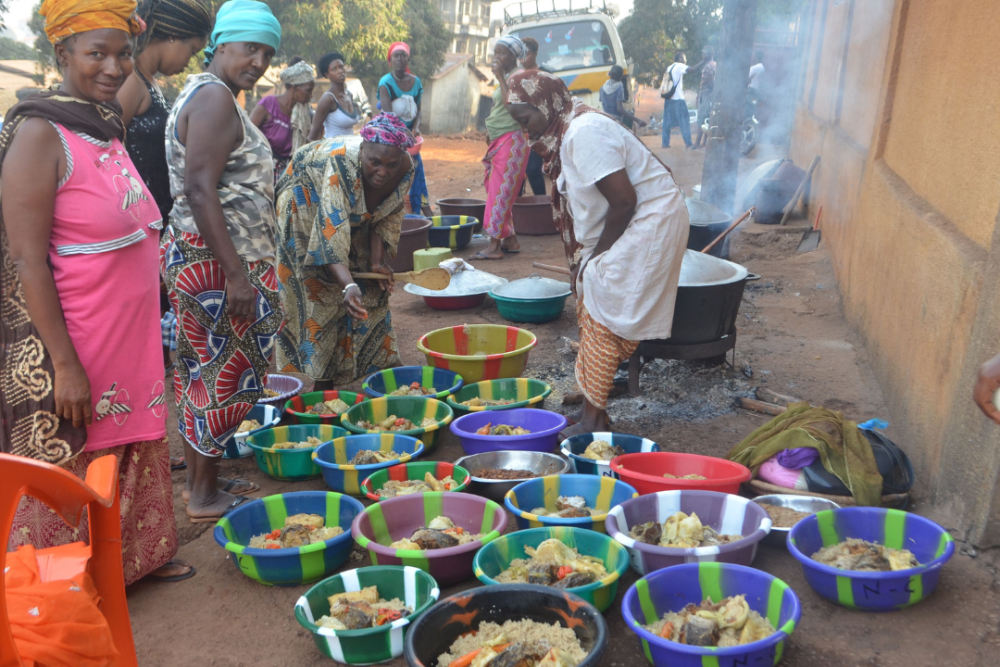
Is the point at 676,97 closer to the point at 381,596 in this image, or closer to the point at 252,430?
the point at 252,430

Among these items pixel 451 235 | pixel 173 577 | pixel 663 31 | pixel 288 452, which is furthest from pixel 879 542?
pixel 663 31

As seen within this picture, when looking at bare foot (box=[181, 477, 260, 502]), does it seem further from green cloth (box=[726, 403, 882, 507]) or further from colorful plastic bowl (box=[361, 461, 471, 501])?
green cloth (box=[726, 403, 882, 507])

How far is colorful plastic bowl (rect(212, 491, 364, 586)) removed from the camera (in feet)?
8.34

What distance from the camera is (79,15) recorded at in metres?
2.03

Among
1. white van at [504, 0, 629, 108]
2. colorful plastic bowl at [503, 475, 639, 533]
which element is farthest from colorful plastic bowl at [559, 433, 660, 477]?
white van at [504, 0, 629, 108]

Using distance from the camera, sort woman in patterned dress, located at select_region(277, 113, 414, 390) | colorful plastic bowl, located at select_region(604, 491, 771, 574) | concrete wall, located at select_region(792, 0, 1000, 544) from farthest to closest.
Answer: woman in patterned dress, located at select_region(277, 113, 414, 390)
concrete wall, located at select_region(792, 0, 1000, 544)
colorful plastic bowl, located at select_region(604, 491, 771, 574)

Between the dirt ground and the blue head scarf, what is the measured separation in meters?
1.88

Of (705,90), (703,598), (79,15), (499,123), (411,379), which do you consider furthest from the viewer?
(705,90)

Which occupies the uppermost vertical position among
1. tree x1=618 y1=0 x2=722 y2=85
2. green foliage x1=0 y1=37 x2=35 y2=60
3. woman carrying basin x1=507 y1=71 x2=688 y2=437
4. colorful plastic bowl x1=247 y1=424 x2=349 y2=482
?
tree x1=618 y1=0 x2=722 y2=85

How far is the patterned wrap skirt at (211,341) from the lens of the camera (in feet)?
9.18

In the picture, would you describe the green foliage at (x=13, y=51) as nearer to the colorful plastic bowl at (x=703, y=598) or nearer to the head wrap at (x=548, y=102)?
the head wrap at (x=548, y=102)

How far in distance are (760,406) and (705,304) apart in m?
0.62

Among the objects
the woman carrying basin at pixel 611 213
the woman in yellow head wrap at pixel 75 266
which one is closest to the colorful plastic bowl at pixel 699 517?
the woman carrying basin at pixel 611 213

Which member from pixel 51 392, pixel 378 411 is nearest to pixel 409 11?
pixel 378 411
